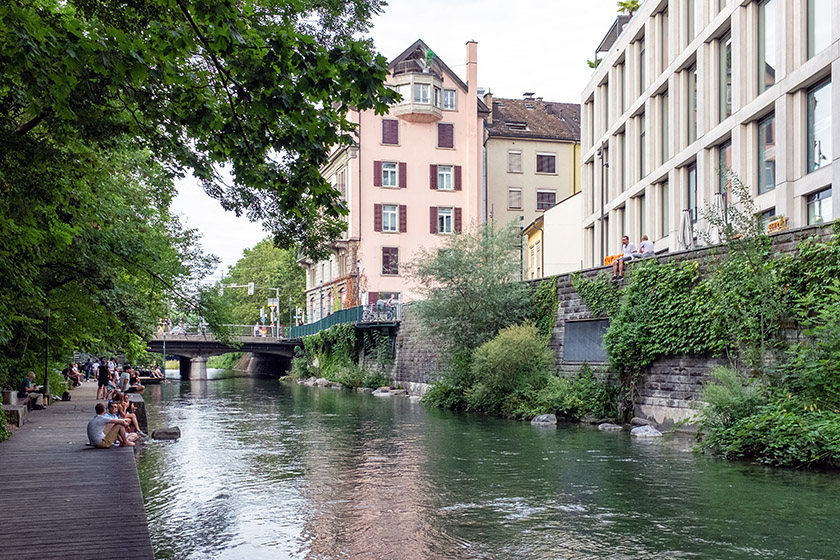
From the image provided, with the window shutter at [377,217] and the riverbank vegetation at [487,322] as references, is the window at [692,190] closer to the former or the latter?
the riverbank vegetation at [487,322]

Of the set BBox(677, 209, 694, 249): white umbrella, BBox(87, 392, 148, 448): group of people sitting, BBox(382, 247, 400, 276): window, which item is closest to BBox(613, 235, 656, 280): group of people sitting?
BBox(677, 209, 694, 249): white umbrella

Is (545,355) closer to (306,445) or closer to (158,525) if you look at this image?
(306,445)

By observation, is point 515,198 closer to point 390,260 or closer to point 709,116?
A: point 390,260

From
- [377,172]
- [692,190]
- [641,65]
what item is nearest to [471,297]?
[692,190]

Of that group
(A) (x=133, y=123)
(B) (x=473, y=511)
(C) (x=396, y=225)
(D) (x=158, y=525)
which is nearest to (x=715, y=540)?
(B) (x=473, y=511)

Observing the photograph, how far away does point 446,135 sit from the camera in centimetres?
5747

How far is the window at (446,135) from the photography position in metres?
57.3

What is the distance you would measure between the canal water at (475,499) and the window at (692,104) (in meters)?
13.2

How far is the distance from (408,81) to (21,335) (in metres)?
33.9

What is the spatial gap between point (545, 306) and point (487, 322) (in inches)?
89.3

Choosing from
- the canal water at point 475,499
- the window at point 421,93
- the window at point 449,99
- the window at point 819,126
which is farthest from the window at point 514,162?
the canal water at point 475,499

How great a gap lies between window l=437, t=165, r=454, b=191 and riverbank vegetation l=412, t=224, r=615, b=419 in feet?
79.1

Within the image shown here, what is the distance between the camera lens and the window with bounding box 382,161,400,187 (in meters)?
56.5

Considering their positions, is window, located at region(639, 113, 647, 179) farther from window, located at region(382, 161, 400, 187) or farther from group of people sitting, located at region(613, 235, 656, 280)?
window, located at region(382, 161, 400, 187)
